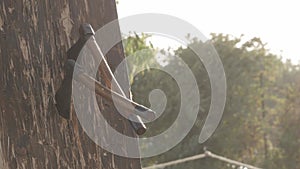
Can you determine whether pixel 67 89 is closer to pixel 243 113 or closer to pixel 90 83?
pixel 90 83

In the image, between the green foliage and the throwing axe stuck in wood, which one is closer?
the throwing axe stuck in wood

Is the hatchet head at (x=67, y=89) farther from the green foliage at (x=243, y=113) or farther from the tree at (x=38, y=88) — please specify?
the green foliage at (x=243, y=113)

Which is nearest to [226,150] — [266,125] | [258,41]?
[266,125]

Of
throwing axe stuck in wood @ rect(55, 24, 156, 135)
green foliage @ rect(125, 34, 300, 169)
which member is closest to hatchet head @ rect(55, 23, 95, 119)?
throwing axe stuck in wood @ rect(55, 24, 156, 135)

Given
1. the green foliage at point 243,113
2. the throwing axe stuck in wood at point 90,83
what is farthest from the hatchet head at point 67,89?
the green foliage at point 243,113

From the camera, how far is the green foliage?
2334cm

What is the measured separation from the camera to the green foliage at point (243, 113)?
23.3m

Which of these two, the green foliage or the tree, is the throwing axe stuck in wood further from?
Result: the green foliage

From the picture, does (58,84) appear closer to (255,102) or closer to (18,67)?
(18,67)

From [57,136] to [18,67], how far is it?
5.0 inches

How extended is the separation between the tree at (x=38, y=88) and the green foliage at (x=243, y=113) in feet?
67.8

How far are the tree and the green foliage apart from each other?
20.7m

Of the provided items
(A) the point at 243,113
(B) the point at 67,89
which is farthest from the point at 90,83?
(A) the point at 243,113

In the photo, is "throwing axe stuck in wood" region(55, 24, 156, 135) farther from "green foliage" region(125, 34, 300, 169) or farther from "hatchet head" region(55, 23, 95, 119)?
"green foliage" region(125, 34, 300, 169)
